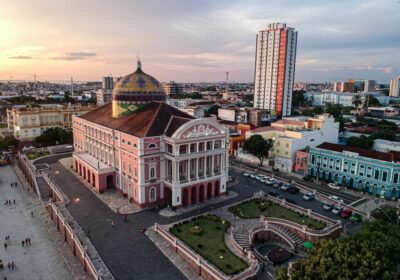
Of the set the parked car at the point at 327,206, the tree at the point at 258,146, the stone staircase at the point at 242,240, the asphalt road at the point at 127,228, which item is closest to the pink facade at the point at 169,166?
the asphalt road at the point at 127,228

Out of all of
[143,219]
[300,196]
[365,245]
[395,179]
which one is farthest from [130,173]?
[395,179]

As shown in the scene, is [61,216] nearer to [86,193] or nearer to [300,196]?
[86,193]

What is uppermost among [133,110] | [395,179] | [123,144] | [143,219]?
[133,110]

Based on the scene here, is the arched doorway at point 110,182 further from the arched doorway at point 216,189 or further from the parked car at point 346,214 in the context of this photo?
the parked car at point 346,214

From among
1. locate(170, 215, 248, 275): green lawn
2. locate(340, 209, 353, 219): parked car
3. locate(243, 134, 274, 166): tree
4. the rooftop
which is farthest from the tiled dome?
locate(340, 209, 353, 219): parked car

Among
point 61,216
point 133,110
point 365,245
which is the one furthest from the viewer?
point 133,110

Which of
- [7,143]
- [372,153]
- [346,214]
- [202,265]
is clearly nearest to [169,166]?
[202,265]
